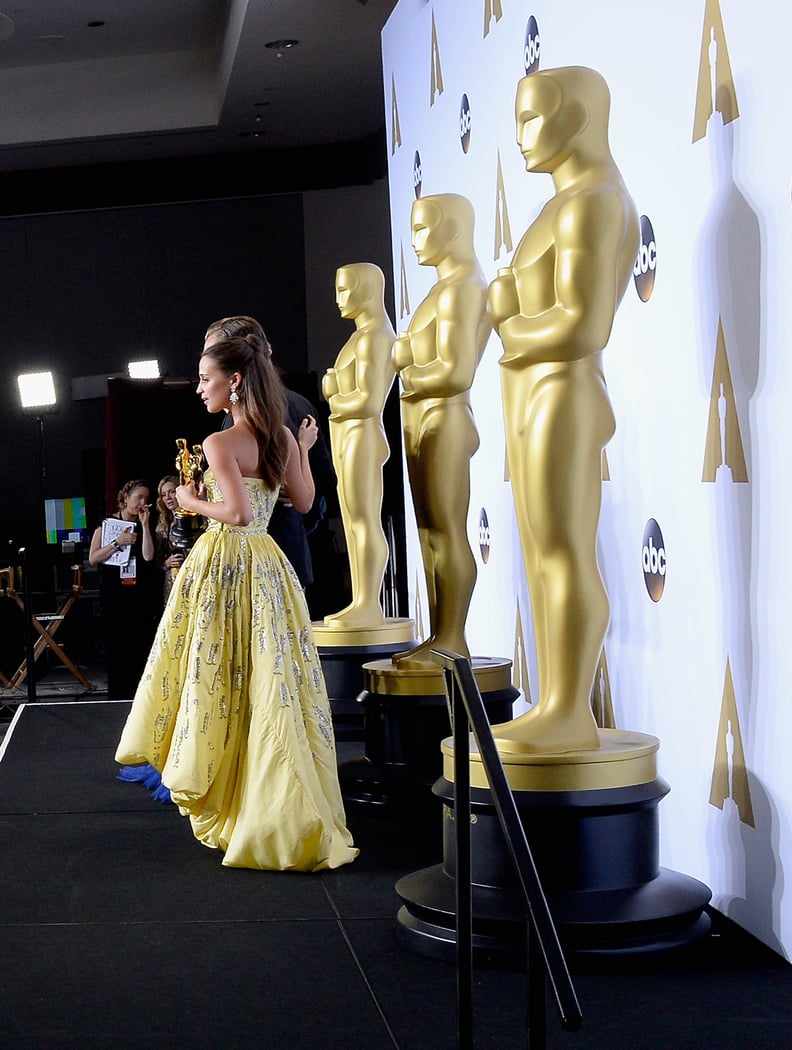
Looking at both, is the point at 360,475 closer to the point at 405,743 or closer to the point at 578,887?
the point at 405,743

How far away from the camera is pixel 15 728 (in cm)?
612

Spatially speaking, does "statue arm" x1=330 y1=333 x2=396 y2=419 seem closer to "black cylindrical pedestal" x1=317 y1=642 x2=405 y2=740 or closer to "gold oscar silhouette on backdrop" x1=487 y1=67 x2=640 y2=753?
"black cylindrical pedestal" x1=317 y1=642 x2=405 y2=740

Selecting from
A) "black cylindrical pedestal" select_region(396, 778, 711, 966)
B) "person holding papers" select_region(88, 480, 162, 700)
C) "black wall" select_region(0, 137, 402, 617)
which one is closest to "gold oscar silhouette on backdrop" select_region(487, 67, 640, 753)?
→ "black cylindrical pedestal" select_region(396, 778, 711, 966)

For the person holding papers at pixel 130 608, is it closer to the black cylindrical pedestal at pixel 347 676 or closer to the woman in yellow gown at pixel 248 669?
the black cylindrical pedestal at pixel 347 676

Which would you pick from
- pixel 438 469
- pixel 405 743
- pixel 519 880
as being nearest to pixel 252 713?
pixel 405 743

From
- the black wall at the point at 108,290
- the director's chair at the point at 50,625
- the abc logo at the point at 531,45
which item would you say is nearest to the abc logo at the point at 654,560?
the abc logo at the point at 531,45

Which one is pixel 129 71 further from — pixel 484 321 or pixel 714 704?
pixel 714 704

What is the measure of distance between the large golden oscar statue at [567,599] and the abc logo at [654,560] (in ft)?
1.50

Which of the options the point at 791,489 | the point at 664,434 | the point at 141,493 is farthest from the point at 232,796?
the point at 141,493

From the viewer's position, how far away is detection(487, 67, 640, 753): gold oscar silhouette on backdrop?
107 inches

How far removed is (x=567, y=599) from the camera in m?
2.82

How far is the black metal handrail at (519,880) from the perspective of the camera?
152 cm

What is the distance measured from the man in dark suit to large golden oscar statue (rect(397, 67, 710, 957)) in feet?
3.80

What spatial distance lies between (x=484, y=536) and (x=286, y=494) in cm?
114
